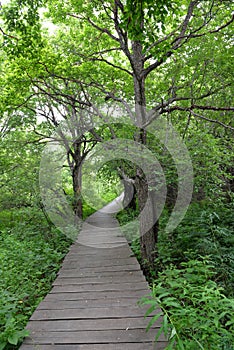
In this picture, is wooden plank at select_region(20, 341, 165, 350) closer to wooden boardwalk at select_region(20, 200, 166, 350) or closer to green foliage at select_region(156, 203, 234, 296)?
wooden boardwalk at select_region(20, 200, 166, 350)

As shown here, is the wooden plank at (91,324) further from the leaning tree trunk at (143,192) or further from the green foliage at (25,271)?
the leaning tree trunk at (143,192)

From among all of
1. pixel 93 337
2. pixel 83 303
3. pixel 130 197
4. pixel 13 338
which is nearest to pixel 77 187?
pixel 130 197

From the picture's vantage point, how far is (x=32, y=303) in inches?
166

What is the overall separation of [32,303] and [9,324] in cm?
159

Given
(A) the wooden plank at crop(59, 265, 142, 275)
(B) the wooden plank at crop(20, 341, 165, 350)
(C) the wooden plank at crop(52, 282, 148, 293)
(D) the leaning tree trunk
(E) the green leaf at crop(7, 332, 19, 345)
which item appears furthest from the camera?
(D) the leaning tree trunk

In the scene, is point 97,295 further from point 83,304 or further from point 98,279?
point 98,279

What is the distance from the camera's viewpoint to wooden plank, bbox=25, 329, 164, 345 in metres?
2.84

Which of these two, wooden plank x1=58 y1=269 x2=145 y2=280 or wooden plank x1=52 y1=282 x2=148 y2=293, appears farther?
wooden plank x1=58 y1=269 x2=145 y2=280

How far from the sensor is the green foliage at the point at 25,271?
295cm

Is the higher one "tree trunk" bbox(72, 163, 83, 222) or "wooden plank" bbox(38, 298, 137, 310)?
"tree trunk" bbox(72, 163, 83, 222)

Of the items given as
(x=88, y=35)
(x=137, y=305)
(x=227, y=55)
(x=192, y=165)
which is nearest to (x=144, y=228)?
(x=192, y=165)

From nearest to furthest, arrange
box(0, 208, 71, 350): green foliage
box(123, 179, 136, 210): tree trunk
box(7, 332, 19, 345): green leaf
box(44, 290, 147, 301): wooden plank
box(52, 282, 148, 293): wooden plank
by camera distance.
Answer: box(7, 332, 19, 345): green leaf
box(0, 208, 71, 350): green foliage
box(44, 290, 147, 301): wooden plank
box(52, 282, 148, 293): wooden plank
box(123, 179, 136, 210): tree trunk

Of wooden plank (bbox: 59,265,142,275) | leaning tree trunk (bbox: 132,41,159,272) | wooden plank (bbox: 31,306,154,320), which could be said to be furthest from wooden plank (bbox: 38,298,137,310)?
leaning tree trunk (bbox: 132,41,159,272)

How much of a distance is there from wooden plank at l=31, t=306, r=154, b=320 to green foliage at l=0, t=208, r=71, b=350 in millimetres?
254
